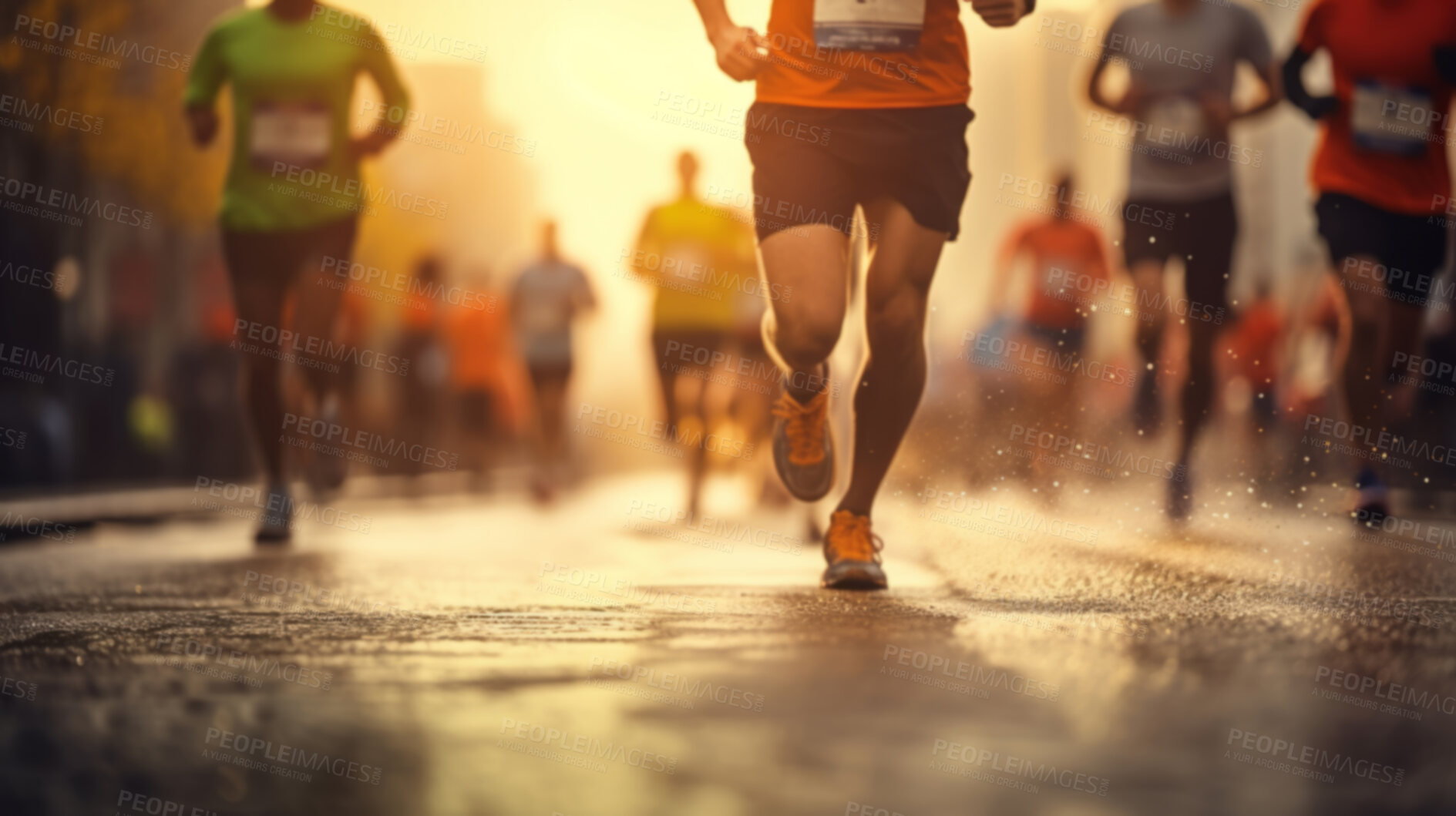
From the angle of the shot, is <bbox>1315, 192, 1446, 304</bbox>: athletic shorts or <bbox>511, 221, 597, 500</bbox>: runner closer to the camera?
<bbox>1315, 192, 1446, 304</bbox>: athletic shorts

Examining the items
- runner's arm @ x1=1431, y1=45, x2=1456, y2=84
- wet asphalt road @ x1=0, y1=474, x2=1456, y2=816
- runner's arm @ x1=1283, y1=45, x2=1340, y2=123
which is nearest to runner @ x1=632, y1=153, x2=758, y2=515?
runner's arm @ x1=1283, y1=45, x2=1340, y2=123

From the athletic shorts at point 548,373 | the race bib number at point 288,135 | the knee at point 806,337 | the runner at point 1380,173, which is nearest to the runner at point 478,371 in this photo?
the athletic shorts at point 548,373

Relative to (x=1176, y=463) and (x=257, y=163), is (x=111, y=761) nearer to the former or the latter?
(x=257, y=163)

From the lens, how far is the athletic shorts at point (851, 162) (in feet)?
15.8

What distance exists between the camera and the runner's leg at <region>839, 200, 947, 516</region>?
4855 mm

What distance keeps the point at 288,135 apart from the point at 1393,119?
3.83m

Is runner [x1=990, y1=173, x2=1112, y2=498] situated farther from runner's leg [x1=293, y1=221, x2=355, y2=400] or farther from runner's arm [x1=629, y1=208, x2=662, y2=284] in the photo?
runner's leg [x1=293, y1=221, x2=355, y2=400]

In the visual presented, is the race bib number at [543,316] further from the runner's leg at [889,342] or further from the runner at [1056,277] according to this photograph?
the runner's leg at [889,342]

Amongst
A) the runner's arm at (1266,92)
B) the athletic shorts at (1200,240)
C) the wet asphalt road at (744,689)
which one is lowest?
the wet asphalt road at (744,689)

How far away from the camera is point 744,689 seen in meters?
2.89

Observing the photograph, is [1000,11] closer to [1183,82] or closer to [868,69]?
[868,69]

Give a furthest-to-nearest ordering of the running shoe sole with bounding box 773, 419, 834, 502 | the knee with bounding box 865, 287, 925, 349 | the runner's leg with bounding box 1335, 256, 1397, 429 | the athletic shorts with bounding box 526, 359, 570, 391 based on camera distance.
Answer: the athletic shorts with bounding box 526, 359, 570, 391 → the runner's leg with bounding box 1335, 256, 1397, 429 → the running shoe sole with bounding box 773, 419, 834, 502 → the knee with bounding box 865, 287, 925, 349

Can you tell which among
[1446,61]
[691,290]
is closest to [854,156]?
[1446,61]

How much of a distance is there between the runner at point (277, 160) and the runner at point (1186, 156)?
9.49 ft
